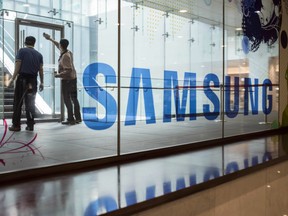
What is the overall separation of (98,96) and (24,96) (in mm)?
821

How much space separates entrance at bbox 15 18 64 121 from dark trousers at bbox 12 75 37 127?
0.10m

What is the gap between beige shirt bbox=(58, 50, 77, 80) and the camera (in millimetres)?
3623

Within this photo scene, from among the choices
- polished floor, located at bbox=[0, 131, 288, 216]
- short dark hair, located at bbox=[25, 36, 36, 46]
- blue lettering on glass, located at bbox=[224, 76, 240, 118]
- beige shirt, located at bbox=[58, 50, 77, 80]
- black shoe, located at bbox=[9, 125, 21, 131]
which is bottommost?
polished floor, located at bbox=[0, 131, 288, 216]

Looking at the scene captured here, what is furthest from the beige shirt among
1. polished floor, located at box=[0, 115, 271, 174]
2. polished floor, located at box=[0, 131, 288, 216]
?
polished floor, located at box=[0, 131, 288, 216]

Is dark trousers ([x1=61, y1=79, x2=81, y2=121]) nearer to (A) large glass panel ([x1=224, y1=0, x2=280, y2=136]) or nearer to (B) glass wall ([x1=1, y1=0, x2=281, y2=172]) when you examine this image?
(B) glass wall ([x1=1, y1=0, x2=281, y2=172])

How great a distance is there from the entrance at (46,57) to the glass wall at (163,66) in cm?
3

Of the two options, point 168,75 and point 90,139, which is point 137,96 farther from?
point 90,139

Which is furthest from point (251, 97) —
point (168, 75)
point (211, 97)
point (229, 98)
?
point (168, 75)

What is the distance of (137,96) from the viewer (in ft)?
14.2

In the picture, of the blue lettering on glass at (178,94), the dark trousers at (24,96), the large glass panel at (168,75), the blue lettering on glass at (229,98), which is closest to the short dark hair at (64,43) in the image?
the dark trousers at (24,96)

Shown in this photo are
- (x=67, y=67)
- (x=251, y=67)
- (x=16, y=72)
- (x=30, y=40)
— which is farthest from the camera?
(x=251, y=67)

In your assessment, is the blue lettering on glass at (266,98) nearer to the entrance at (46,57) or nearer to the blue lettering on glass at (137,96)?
the blue lettering on glass at (137,96)

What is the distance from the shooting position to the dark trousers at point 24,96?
3.18m

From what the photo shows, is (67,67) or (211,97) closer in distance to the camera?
(67,67)
